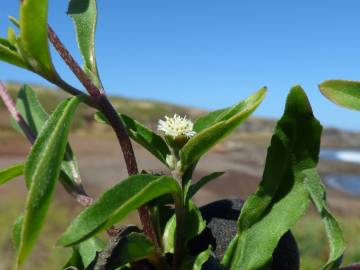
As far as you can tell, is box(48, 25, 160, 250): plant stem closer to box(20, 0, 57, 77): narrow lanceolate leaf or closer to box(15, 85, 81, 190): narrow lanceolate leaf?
box(20, 0, 57, 77): narrow lanceolate leaf

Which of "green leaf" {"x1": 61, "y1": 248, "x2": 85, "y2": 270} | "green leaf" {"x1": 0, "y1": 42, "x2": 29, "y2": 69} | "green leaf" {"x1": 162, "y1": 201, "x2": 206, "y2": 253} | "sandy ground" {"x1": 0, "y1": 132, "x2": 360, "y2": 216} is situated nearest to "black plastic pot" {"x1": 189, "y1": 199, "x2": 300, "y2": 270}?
"green leaf" {"x1": 162, "y1": 201, "x2": 206, "y2": 253}

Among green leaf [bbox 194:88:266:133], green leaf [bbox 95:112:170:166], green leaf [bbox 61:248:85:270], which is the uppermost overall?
green leaf [bbox 194:88:266:133]

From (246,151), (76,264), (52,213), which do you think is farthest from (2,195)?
(246,151)

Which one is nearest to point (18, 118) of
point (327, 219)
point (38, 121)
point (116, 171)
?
point (38, 121)

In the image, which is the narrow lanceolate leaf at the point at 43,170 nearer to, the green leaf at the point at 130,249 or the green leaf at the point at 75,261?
the green leaf at the point at 130,249

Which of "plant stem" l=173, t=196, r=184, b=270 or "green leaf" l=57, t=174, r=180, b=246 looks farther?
"plant stem" l=173, t=196, r=184, b=270

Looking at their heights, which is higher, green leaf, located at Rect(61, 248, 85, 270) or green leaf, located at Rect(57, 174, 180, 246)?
green leaf, located at Rect(57, 174, 180, 246)
